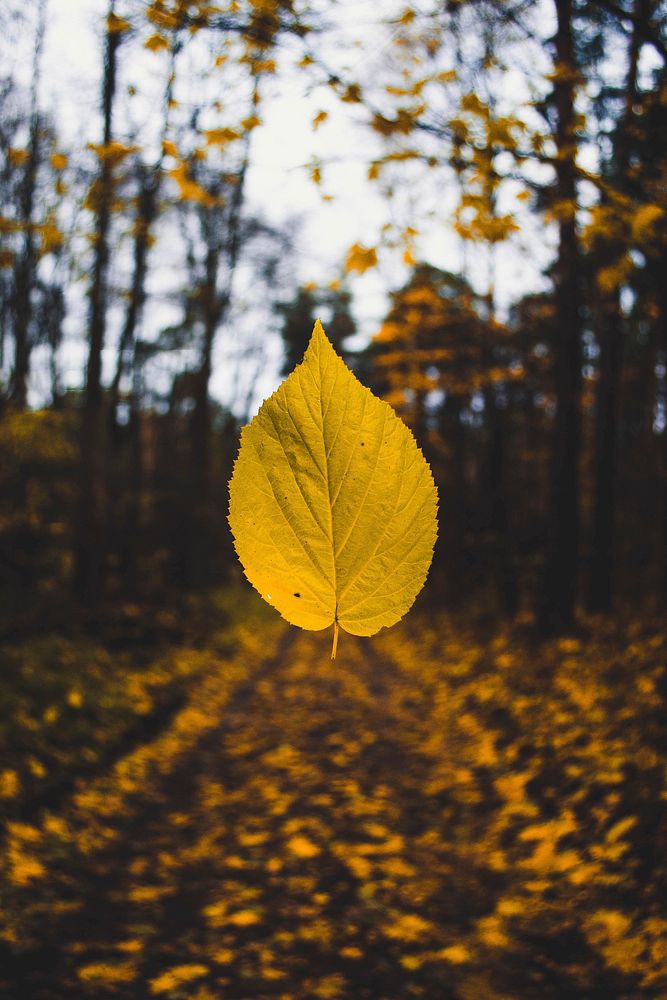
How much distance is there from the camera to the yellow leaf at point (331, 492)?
11.5 inches

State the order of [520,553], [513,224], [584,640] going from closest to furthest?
[513,224] < [584,640] < [520,553]

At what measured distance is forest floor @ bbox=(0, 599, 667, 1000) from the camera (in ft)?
11.6

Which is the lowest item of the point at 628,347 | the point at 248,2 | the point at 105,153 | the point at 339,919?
the point at 339,919

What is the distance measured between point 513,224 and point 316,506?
5.13 meters

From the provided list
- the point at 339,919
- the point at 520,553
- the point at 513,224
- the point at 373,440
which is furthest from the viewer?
the point at 520,553

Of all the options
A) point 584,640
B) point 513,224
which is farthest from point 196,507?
point 513,224

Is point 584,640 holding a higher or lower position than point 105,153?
lower

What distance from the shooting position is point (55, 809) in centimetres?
511

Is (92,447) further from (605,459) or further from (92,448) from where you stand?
(605,459)

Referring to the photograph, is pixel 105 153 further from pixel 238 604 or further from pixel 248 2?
pixel 238 604

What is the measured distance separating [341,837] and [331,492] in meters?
5.36

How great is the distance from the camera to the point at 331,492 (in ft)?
0.96

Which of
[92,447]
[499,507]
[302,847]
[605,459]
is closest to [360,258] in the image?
[302,847]

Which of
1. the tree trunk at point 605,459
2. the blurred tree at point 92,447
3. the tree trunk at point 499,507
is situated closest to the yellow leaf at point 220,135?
the blurred tree at point 92,447
